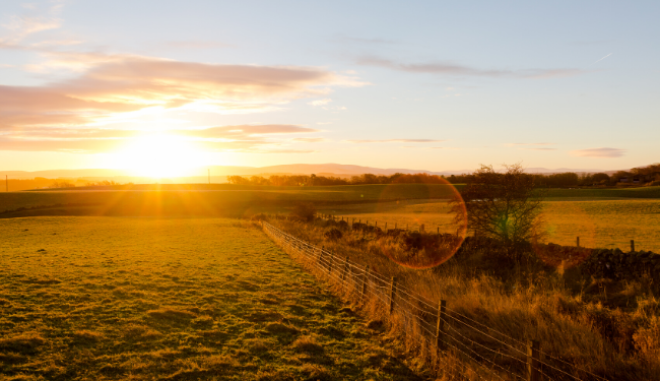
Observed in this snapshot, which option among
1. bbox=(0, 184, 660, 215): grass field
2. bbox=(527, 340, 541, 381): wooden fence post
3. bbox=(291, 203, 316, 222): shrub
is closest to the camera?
bbox=(527, 340, 541, 381): wooden fence post

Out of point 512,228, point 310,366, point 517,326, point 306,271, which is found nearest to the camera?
point 310,366

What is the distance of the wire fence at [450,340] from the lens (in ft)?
23.2

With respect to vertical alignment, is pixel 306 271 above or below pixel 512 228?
below

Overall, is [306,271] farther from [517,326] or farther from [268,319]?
[517,326]

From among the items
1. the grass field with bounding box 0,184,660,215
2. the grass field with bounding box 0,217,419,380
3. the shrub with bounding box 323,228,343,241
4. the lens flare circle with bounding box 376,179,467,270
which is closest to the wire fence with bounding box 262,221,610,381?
the grass field with bounding box 0,217,419,380

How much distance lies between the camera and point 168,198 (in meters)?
90.9

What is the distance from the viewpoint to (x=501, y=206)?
21469 millimetres

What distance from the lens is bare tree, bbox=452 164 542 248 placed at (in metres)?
20.8

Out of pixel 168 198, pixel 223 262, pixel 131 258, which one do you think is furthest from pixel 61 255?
pixel 168 198

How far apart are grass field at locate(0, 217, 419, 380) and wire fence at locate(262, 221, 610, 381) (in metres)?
0.59

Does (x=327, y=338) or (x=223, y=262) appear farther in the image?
(x=223, y=262)

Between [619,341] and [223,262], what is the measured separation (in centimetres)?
1776

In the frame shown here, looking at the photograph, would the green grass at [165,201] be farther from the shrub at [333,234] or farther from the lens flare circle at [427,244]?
the lens flare circle at [427,244]

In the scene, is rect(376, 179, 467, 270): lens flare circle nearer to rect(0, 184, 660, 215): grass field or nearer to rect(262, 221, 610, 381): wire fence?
rect(262, 221, 610, 381): wire fence
